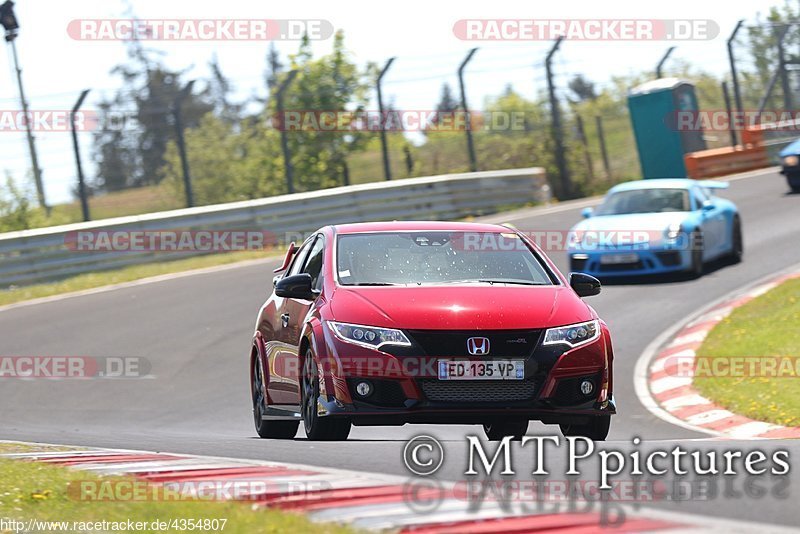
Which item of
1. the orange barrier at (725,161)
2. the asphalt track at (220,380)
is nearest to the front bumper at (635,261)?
the asphalt track at (220,380)

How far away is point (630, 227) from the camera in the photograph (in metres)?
18.3

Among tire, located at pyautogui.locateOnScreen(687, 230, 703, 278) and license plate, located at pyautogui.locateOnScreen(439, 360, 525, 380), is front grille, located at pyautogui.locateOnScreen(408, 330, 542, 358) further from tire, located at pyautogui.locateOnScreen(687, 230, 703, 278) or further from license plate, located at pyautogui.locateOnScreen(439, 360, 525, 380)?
tire, located at pyautogui.locateOnScreen(687, 230, 703, 278)

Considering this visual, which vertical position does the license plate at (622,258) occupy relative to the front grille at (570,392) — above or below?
below

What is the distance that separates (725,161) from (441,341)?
2367 centimetres

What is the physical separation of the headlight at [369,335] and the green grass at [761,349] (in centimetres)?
407

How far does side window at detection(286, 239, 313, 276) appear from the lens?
9.99 metres

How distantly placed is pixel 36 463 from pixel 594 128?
2829cm

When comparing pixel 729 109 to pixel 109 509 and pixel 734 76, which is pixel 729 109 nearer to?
pixel 734 76

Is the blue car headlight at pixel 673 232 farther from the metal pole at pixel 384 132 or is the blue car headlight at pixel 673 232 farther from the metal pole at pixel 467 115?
the metal pole at pixel 467 115

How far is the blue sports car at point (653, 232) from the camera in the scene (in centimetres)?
1809

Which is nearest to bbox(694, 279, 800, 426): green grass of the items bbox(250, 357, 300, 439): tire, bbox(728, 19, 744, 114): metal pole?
bbox(250, 357, 300, 439): tire

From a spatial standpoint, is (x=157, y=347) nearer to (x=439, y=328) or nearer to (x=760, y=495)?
(x=439, y=328)

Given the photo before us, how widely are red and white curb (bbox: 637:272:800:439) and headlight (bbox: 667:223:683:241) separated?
1.30 meters

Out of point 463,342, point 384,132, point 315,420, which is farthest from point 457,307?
point 384,132
